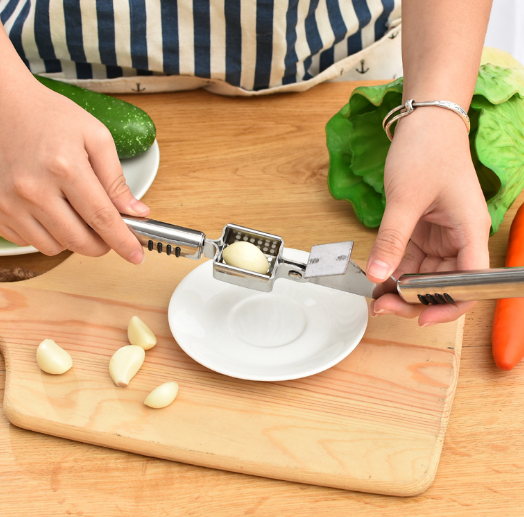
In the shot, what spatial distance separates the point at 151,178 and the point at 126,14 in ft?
1.34

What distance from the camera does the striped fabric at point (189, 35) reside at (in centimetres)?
137

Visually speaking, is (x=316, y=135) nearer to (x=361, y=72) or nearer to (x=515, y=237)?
(x=361, y=72)

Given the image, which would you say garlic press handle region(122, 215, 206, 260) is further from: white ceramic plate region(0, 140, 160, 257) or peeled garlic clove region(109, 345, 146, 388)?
white ceramic plate region(0, 140, 160, 257)

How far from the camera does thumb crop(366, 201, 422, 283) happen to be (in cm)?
82

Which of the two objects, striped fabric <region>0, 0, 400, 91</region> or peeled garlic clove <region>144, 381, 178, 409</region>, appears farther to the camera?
striped fabric <region>0, 0, 400, 91</region>

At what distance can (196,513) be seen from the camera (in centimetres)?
→ 79

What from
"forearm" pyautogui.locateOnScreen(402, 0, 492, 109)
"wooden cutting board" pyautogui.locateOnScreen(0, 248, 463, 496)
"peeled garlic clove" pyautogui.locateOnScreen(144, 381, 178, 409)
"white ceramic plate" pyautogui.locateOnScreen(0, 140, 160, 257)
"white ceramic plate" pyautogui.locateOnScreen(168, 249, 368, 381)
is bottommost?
"wooden cutting board" pyautogui.locateOnScreen(0, 248, 463, 496)

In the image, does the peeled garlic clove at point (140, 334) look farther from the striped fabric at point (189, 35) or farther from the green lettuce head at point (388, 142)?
the striped fabric at point (189, 35)

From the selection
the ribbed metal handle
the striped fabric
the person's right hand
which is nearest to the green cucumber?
the striped fabric

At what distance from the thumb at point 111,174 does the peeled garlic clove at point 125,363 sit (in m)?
0.21

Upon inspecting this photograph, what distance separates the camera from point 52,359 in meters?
0.92

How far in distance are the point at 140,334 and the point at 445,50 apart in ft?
2.22

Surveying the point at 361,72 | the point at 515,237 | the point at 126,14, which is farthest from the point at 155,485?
the point at 361,72

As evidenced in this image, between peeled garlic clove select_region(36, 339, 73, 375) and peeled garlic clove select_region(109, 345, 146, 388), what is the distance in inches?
2.8
